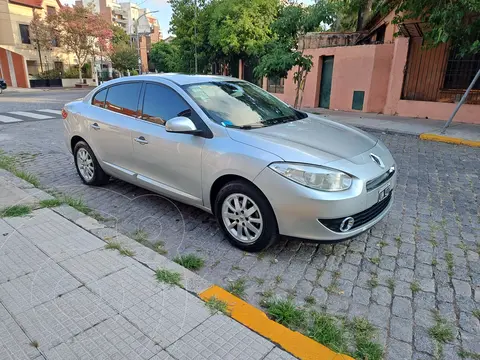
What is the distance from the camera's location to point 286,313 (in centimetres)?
248

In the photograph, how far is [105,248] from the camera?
10.7ft

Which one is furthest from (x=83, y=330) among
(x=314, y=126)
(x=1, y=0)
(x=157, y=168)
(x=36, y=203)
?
(x=1, y=0)

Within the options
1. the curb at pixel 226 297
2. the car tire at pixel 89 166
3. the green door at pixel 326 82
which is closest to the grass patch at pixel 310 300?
the curb at pixel 226 297

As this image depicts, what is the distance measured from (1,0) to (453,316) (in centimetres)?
Result: 4122

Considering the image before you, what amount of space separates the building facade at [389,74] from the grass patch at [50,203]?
37.4 ft

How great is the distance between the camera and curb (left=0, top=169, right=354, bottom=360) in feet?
7.13

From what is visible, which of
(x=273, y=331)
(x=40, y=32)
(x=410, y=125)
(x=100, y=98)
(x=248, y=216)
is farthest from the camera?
(x=40, y=32)

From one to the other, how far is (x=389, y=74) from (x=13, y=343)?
1396 cm

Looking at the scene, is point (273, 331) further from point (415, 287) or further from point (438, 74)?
point (438, 74)

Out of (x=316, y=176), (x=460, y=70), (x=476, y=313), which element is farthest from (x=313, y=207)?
(x=460, y=70)

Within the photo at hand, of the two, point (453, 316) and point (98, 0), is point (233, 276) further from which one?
point (98, 0)

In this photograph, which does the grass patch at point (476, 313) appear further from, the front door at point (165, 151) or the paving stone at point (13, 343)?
the paving stone at point (13, 343)

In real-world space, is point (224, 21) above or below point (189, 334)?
above

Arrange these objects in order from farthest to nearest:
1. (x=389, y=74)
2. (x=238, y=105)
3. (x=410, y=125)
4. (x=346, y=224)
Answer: (x=389, y=74)
(x=410, y=125)
(x=238, y=105)
(x=346, y=224)
